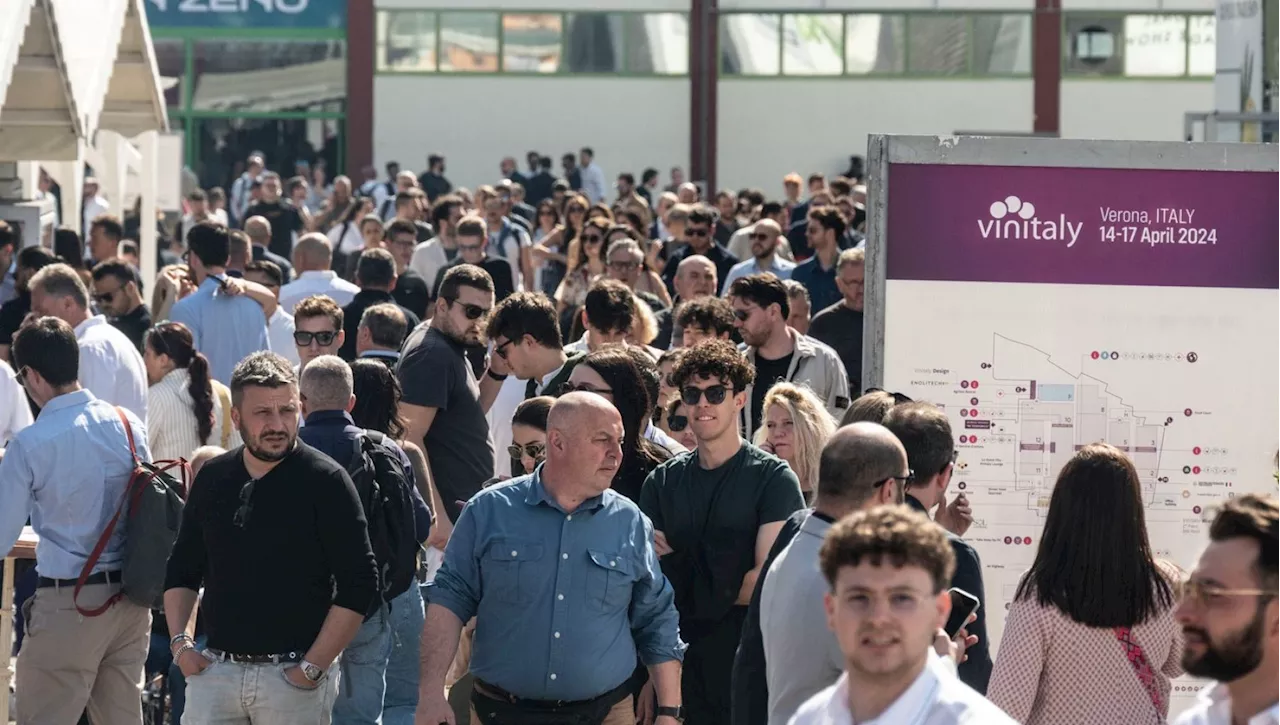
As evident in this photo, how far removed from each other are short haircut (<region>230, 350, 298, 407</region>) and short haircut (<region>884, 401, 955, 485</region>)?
194cm

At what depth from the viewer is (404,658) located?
24.6ft

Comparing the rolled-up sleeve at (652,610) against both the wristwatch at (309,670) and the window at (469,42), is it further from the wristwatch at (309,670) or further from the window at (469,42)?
the window at (469,42)

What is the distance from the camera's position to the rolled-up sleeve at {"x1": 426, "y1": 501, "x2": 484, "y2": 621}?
5.80 metres

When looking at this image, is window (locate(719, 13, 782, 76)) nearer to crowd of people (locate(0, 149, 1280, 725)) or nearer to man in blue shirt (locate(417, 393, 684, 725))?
crowd of people (locate(0, 149, 1280, 725))

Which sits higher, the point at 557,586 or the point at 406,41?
the point at 406,41

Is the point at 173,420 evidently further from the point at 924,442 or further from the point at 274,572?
the point at 924,442

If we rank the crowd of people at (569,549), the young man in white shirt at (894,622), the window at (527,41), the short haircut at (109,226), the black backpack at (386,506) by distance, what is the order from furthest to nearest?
the window at (527,41) < the short haircut at (109,226) < the black backpack at (386,506) < the crowd of people at (569,549) < the young man in white shirt at (894,622)

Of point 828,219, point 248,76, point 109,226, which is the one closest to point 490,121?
point 248,76

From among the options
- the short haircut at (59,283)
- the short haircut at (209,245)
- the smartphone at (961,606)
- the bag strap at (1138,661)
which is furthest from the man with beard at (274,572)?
the short haircut at (209,245)

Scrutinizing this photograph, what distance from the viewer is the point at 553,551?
5.75 metres

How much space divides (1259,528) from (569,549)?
2.38 m

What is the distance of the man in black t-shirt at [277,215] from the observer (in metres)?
23.7

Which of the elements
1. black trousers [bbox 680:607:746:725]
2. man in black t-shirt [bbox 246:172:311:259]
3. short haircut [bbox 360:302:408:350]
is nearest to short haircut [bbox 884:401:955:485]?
black trousers [bbox 680:607:746:725]

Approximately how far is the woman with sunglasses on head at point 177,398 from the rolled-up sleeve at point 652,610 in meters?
4.19
